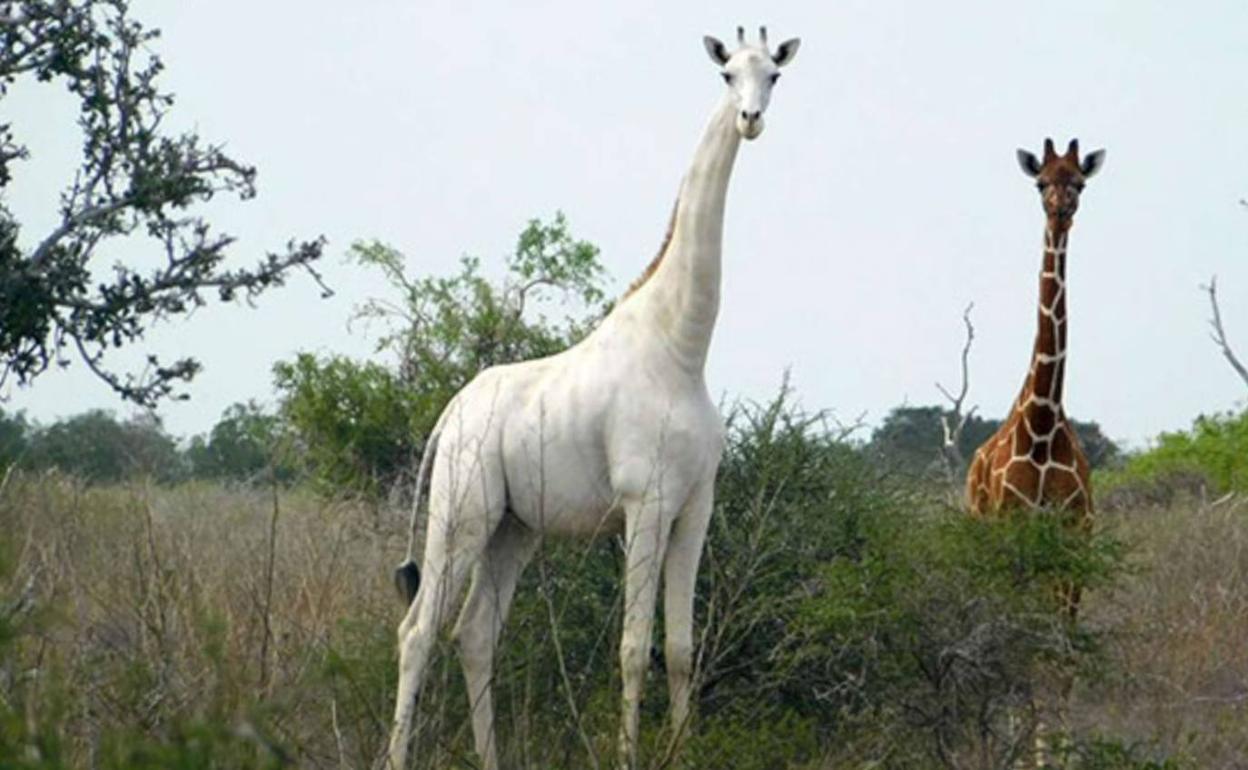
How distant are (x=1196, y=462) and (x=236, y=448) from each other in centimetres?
861

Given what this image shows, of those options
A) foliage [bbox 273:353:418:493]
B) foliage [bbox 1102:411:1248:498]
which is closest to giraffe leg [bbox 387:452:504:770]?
foliage [bbox 273:353:418:493]

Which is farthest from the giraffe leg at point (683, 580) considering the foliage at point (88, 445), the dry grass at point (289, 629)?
the foliage at point (88, 445)

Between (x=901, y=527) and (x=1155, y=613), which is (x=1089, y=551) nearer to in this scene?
(x=901, y=527)

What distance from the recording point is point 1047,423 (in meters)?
11.1

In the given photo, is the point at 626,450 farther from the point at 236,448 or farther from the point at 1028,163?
the point at 236,448

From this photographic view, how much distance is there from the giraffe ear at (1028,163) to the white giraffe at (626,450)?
3142 millimetres

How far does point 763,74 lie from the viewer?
27.4 feet

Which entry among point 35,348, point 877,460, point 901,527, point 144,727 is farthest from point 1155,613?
point 144,727

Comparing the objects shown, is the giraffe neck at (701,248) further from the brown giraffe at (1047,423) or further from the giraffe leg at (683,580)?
the brown giraffe at (1047,423)

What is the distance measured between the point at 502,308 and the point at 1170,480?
24.8ft

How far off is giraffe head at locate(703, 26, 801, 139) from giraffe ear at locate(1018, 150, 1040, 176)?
3132 mm

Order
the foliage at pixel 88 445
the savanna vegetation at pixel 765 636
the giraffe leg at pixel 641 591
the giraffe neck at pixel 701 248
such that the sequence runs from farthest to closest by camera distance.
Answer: the foliage at pixel 88 445
the giraffe neck at pixel 701 248
the giraffe leg at pixel 641 591
the savanna vegetation at pixel 765 636

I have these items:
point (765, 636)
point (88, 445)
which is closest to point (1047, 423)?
point (765, 636)

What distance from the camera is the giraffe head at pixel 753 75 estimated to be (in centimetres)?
820
